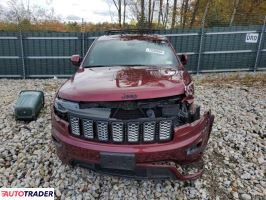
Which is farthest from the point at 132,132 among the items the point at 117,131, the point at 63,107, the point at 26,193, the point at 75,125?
the point at 26,193

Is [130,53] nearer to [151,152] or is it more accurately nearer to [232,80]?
[151,152]

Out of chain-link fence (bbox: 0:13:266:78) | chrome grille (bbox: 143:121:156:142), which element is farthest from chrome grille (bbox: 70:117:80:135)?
chain-link fence (bbox: 0:13:266:78)

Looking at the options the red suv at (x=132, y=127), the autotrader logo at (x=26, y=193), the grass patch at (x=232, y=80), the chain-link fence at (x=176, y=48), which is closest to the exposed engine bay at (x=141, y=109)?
the red suv at (x=132, y=127)

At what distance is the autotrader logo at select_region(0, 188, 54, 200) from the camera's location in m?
3.15

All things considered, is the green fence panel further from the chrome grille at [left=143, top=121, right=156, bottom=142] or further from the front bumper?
the chrome grille at [left=143, top=121, right=156, bottom=142]

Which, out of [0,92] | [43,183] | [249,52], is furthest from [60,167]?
[249,52]

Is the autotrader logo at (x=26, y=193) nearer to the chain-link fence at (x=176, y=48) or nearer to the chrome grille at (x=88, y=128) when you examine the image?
the chrome grille at (x=88, y=128)

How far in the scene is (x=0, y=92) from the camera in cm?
785

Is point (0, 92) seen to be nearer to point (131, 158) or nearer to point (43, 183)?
point (43, 183)

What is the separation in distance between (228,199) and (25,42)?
872 cm

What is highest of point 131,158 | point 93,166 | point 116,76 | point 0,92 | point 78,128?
point 116,76

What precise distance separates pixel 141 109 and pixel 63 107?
0.85 metres

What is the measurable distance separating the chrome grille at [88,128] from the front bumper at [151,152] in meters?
0.07

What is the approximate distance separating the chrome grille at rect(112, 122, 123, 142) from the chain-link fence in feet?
24.5
